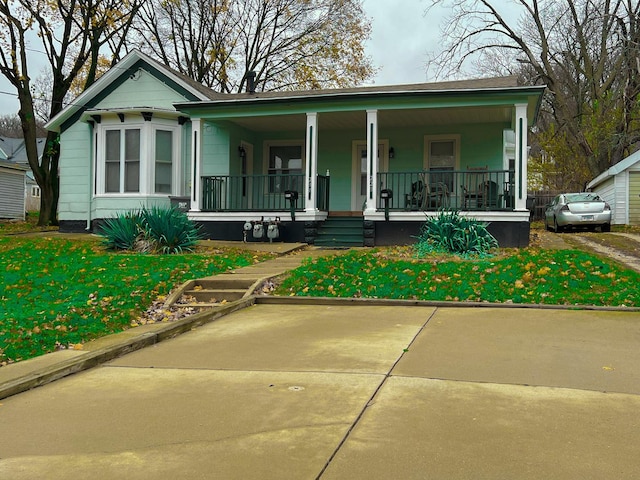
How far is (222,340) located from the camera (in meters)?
5.78

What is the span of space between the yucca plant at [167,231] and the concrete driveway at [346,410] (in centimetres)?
588

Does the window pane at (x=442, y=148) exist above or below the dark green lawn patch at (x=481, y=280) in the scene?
above

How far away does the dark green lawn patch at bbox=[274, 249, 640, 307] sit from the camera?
7.59 meters

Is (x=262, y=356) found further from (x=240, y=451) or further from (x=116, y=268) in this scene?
(x=116, y=268)

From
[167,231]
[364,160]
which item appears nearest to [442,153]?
[364,160]

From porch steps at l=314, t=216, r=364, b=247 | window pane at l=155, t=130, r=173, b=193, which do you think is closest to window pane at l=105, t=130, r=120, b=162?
window pane at l=155, t=130, r=173, b=193

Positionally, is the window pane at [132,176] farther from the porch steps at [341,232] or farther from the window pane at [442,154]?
the window pane at [442,154]

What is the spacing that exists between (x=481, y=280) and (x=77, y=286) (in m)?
5.82

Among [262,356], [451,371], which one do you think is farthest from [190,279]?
[451,371]

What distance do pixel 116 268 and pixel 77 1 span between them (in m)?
16.4

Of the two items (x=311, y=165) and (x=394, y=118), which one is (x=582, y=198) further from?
(x=311, y=165)

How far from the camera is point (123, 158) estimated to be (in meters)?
16.1

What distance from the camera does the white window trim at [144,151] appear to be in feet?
52.0

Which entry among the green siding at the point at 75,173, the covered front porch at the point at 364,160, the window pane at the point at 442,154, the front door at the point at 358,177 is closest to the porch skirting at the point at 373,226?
the covered front porch at the point at 364,160
